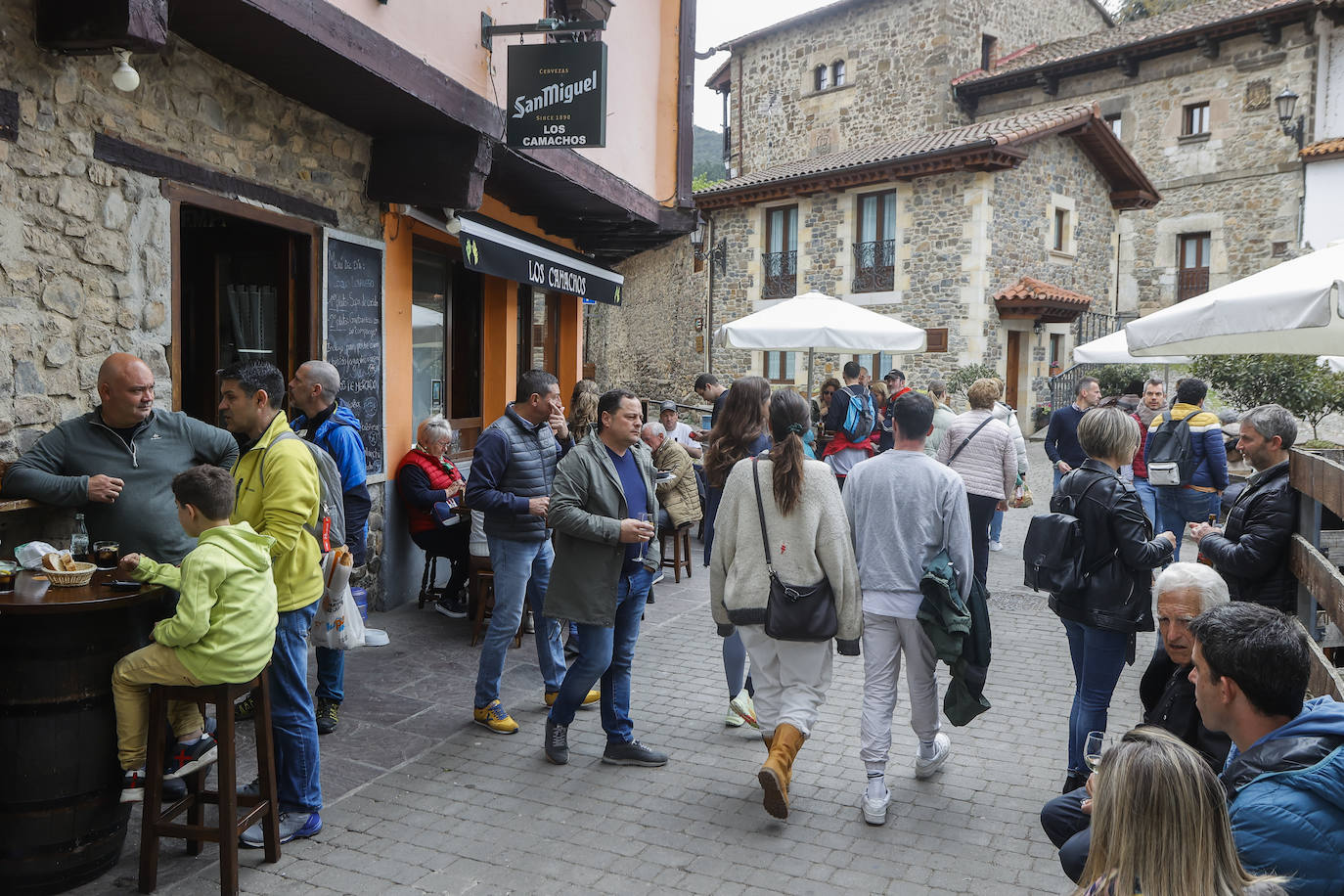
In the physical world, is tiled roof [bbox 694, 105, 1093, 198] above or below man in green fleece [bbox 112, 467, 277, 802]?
above

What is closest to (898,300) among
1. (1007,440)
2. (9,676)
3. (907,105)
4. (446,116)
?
(907,105)

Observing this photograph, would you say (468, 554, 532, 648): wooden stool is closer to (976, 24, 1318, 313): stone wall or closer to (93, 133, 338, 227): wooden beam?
(93, 133, 338, 227): wooden beam

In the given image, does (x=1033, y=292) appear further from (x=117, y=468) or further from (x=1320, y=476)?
(x=117, y=468)

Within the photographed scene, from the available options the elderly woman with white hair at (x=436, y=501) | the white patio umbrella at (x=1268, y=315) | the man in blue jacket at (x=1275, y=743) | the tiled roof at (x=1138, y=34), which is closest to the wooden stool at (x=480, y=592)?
the elderly woman with white hair at (x=436, y=501)

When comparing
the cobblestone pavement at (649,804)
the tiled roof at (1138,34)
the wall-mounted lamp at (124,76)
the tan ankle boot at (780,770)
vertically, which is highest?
the tiled roof at (1138,34)

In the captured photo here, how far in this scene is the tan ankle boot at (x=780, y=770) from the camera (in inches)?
154

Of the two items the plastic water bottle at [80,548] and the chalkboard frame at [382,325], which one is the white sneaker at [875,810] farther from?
the chalkboard frame at [382,325]

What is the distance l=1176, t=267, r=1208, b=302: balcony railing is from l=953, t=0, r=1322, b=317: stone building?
32 millimetres

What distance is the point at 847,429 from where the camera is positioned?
33.1ft

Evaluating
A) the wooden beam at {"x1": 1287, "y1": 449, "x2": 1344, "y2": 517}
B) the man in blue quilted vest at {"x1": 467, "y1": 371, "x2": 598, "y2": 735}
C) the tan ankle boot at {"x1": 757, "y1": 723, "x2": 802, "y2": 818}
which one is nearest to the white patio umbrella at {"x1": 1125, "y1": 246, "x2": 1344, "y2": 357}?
the wooden beam at {"x1": 1287, "y1": 449, "x2": 1344, "y2": 517}

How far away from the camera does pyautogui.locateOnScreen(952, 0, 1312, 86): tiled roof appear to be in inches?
915

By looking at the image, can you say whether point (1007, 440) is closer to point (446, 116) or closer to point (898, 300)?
Answer: point (446, 116)

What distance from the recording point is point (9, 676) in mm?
3312

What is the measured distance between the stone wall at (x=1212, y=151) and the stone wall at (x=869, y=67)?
2215 millimetres
